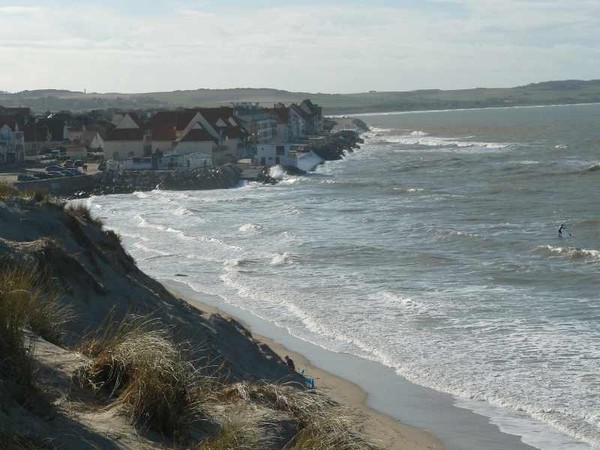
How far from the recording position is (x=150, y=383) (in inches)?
247

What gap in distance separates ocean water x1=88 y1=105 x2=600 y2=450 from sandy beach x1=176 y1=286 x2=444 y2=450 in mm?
1145

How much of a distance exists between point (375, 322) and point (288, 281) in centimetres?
555

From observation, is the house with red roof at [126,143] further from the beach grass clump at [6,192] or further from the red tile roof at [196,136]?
the beach grass clump at [6,192]

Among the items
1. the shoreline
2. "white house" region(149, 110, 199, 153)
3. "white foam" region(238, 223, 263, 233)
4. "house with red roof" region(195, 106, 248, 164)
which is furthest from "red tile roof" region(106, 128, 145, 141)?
the shoreline

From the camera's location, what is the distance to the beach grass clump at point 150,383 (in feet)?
20.6

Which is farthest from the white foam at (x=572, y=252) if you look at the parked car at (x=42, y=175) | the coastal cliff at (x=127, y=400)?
the parked car at (x=42, y=175)

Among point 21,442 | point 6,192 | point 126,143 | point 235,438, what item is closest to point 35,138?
point 126,143

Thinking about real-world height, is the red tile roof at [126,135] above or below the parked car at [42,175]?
above

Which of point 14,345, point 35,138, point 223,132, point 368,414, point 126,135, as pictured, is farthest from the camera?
point 35,138

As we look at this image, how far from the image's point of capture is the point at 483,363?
55.6 ft

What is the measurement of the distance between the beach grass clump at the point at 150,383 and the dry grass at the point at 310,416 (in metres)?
0.61

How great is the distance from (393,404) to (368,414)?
4.24 ft

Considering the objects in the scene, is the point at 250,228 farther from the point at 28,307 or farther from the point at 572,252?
the point at 28,307

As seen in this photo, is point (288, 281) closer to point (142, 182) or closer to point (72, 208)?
point (72, 208)
